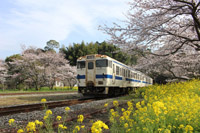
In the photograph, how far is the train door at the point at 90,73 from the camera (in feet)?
34.6

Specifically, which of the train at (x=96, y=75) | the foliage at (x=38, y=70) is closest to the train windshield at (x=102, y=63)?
the train at (x=96, y=75)

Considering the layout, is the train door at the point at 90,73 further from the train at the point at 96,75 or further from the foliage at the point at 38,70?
the foliage at the point at 38,70

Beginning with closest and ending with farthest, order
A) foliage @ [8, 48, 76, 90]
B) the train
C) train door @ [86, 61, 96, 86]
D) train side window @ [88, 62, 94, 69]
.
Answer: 1. the train
2. train door @ [86, 61, 96, 86]
3. train side window @ [88, 62, 94, 69]
4. foliage @ [8, 48, 76, 90]

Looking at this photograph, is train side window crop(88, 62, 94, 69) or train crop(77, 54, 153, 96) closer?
train crop(77, 54, 153, 96)

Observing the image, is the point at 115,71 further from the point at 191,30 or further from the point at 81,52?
the point at 81,52

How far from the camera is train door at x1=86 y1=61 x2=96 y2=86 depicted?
10.5 metres

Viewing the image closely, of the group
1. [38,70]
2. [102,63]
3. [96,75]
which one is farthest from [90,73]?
[38,70]

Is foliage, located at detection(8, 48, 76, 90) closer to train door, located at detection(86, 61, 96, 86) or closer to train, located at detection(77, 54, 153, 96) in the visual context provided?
train, located at detection(77, 54, 153, 96)

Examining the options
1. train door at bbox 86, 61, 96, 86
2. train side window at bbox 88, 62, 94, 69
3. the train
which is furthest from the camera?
train side window at bbox 88, 62, 94, 69

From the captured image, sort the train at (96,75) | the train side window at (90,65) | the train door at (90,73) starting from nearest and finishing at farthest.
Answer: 1. the train at (96,75)
2. the train door at (90,73)
3. the train side window at (90,65)

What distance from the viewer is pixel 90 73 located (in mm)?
10664

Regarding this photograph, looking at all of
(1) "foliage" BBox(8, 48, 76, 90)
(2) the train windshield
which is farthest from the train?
(1) "foliage" BBox(8, 48, 76, 90)

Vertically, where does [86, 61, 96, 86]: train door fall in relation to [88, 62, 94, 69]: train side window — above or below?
below

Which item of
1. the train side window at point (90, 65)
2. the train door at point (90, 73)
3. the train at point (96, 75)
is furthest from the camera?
the train side window at point (90, 65)
